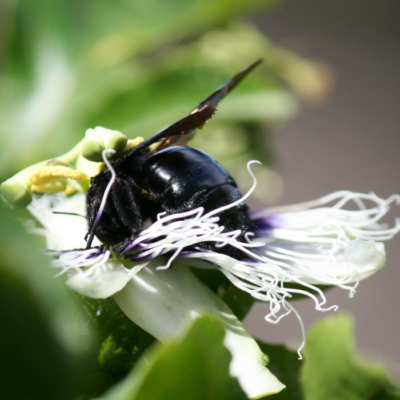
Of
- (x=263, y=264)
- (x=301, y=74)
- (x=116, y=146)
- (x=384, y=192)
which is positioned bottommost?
(x=384, y=192)

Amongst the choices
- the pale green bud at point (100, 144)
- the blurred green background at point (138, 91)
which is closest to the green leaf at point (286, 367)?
the blurred green background at point (138, 91)

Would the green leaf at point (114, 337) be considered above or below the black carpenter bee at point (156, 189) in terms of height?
below

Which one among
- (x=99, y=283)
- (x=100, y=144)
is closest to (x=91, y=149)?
(x=100, y=144)

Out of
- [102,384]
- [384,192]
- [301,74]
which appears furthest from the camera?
[384,192]

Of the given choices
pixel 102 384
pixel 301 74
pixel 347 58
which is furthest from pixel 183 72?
pixel 347 58

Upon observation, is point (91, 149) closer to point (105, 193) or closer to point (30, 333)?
point (105, 193)

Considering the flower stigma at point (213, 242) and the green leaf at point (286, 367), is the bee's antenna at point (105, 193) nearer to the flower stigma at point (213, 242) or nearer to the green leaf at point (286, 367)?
the flower stigma at point (213, 242)

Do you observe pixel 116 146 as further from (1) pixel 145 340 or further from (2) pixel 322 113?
(2) pixel 322 113

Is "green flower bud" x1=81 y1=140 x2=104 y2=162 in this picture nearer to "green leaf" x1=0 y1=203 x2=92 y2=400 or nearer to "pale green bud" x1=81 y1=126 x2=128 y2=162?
"pale green bud" x1=81 y1=126 x2=128 y2=162
